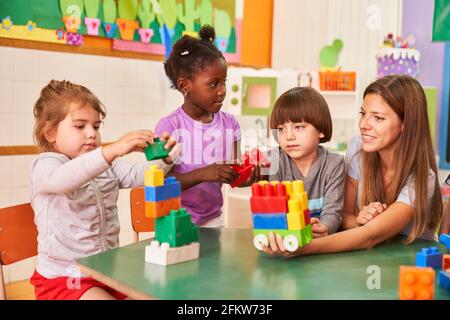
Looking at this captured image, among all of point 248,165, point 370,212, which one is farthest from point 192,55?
point 370,212

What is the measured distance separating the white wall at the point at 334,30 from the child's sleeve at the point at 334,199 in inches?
71.9

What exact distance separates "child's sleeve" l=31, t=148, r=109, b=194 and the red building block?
31 cm

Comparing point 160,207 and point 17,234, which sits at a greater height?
point 160,207

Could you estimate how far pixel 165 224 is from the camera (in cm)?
100

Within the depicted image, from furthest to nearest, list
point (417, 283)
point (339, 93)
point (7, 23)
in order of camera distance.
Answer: point (339, 93), point (7, 23), point (417, 283)

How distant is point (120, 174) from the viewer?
1.40 m

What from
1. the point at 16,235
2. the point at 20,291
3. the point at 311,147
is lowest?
the point at 20,291

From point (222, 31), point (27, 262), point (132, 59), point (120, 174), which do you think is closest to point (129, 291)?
point (120, 174)

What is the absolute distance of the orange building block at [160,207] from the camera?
38.9 inches

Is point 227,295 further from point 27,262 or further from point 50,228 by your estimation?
point 27,262

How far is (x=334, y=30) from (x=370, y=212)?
7.46 feet

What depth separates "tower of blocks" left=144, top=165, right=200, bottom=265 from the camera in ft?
3.24

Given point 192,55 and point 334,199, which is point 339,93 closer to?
point 192,55

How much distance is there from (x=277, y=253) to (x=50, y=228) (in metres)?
0.52
